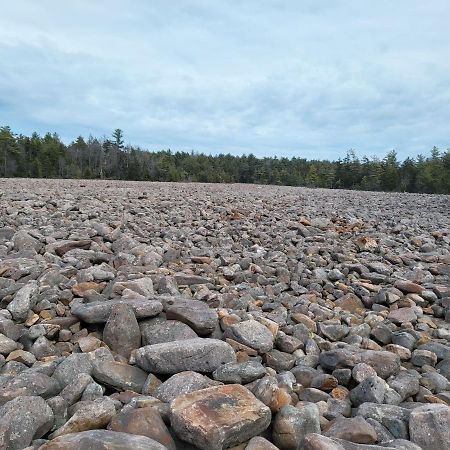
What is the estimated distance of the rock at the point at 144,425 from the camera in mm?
2445

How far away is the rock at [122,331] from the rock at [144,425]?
1.04 meters

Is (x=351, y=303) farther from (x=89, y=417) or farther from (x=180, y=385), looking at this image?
(x=89, y=417)

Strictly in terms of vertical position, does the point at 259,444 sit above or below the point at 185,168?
below

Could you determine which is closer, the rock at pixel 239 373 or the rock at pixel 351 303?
the rock at pixel 239 373

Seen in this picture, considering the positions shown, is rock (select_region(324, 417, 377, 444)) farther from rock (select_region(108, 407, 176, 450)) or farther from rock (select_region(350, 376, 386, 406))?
rock (select_region(108, 407, 176, 450))

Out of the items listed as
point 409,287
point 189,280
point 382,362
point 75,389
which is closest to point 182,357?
point 75,389

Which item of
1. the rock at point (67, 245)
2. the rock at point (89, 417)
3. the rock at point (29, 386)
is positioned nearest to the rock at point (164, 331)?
the rock at point (29, 386)

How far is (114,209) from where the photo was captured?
10.0 meters

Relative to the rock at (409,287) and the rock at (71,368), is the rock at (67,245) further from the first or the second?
the rock at (409,287)

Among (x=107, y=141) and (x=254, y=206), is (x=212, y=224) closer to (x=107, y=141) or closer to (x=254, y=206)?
(x=254, y=206)

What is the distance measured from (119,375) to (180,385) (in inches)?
20.3

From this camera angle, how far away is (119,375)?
317 centimetres

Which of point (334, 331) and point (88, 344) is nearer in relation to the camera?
point (88, 344)

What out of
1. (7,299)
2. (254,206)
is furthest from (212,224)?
(7,299)
